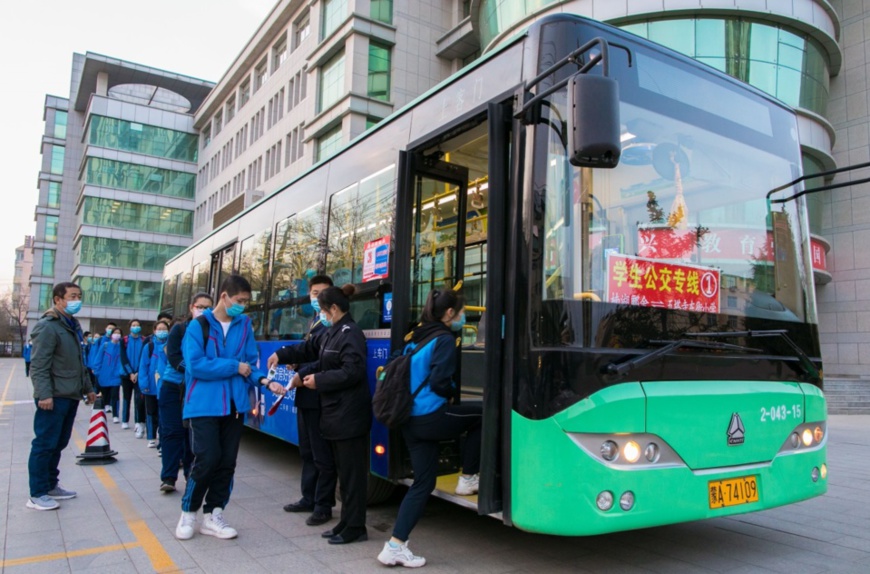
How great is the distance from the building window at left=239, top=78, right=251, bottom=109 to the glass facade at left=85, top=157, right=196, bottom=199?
Result: 41.5 feet

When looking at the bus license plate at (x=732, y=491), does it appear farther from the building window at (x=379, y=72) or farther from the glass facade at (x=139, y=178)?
the glass facade at (x=139, y=178)

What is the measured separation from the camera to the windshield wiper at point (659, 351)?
11.8 feet

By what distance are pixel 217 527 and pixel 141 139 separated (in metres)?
58.5

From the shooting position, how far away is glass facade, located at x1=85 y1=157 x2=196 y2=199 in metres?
53.6

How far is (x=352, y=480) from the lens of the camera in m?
4.61

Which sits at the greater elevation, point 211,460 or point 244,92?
point 244,92

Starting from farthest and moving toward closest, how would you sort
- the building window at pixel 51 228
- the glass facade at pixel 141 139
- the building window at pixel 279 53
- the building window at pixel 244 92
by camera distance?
1. the building window at pixel 51 228
2. the glass facade at pixel 141 139
3. the building window at pixel 244 92
4. the building window at pixel 279 53

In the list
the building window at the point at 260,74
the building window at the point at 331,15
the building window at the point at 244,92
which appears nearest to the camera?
the building window at the point at 331,15

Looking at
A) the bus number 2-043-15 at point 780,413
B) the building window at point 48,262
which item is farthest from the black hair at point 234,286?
the building window at point 48,262

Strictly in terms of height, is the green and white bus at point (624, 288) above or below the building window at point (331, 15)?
below

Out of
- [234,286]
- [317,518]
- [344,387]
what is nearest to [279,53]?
[234,286]

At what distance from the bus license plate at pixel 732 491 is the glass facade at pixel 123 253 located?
5571 cm

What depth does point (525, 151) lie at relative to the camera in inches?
154

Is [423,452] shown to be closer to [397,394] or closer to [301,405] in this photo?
[397,394]
